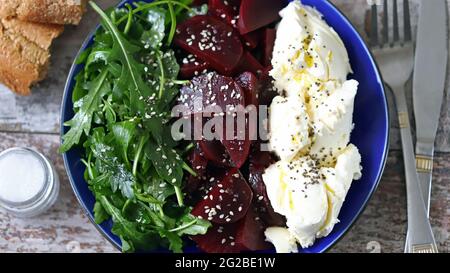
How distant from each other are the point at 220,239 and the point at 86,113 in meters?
0.54

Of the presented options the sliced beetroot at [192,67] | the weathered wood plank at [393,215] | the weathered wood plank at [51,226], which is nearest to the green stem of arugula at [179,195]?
the sliced beetroot at [192,67]

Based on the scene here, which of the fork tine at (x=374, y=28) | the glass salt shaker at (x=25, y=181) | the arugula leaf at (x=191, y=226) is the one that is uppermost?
the fork tine at (x=374, y=28)

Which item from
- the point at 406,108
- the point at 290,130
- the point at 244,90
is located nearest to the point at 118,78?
the point at 244,90

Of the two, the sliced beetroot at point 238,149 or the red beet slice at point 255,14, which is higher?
Result: the red beet slice at point 255,14

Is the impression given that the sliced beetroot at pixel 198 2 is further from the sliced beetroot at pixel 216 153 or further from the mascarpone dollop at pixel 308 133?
the sliced beetroot at pixel 216 153

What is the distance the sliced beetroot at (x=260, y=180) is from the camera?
164 cm

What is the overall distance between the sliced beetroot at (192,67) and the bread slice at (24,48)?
0.48 meters

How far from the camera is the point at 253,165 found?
165cm

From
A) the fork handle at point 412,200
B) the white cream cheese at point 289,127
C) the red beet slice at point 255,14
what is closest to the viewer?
the white cream cheese at point 289,127

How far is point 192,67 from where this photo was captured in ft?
5.49

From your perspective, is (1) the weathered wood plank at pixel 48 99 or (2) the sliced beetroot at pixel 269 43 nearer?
(2) the sliced beetroot at pixel 269 43

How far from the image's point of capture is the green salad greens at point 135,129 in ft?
5.29

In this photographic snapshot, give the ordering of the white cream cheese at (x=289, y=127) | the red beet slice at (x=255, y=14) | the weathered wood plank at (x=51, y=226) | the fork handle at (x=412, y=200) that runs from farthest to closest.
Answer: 1. the weathered wood plank at (x=51, y=226)
2. the fork handle at (x=412, y=200)
3. the red beet slice at (x=255, y=14)
4. the white cream cheese at (x=289, y=127)
